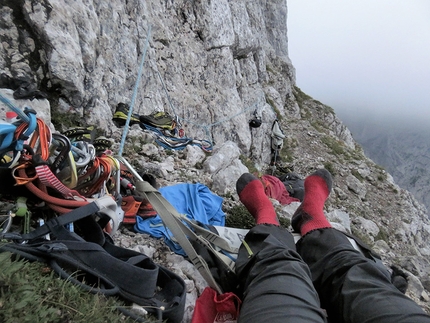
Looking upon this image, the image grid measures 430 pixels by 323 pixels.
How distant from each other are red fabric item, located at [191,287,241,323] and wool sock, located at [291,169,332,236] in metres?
1.26

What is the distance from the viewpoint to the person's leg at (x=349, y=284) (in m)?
1.47

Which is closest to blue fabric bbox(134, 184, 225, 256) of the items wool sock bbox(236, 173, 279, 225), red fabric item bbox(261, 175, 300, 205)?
wool sock bbox(236, 173, 279, 225)

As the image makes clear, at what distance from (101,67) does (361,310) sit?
5.36 m

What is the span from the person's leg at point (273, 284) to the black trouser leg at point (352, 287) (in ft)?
0.76

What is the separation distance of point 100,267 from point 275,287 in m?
0.96

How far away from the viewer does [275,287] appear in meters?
1.56

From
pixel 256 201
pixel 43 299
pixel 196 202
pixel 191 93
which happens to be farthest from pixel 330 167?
pixel 43 299

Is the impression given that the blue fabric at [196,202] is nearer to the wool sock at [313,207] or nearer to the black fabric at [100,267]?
the wool sock at [313,207]

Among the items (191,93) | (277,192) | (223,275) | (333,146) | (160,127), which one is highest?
(191,93)

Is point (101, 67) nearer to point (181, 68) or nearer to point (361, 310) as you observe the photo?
point (181, 68)

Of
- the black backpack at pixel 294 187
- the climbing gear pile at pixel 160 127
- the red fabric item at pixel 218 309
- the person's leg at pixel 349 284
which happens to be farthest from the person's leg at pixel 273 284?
the black backpack at pixel 294 187

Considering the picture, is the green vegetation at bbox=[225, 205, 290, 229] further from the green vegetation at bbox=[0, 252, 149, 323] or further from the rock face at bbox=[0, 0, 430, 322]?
the green vegetation at bbox=[0, 252, 149, 323]

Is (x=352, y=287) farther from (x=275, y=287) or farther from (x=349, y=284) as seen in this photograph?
(x=275, y=287)

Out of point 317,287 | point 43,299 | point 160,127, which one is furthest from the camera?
point 160,127
